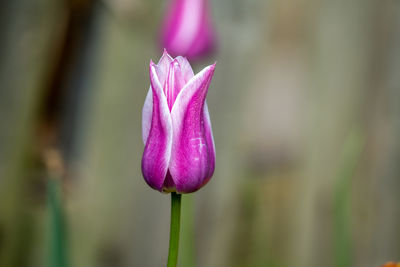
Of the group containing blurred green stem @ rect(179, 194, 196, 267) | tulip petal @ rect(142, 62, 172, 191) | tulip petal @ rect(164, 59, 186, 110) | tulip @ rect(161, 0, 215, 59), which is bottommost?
blurred green stem @ rect(179, 194, 196, 267)

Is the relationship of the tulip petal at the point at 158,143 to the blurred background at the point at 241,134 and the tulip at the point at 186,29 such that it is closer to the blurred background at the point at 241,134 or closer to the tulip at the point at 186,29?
the tulip at the point at 186,29

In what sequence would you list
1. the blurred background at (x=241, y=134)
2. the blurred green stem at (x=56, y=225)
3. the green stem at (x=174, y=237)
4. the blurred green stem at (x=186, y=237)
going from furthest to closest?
1. the blurred background at (x=241, y=134)
2. the blurred green stem at (x=186, y=237)
3. the blurred green stem at (x=56, y=225)
4. the green stem at (x=174, y=237)

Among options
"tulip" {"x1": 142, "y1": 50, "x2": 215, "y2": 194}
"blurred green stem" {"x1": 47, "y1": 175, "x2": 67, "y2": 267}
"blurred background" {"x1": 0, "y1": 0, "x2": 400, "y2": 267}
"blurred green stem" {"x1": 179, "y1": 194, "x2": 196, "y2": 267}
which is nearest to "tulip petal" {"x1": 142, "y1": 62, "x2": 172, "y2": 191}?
"tulip" {"x1": 142, "y1": 50, "x2": 215, "y2": 194}

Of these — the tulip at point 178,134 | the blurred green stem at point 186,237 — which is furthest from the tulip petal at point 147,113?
the blurred green stem at point 186,237

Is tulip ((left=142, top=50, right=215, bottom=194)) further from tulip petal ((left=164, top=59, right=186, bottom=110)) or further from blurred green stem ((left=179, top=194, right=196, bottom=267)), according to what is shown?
blurred green stem ((left=179, top=194, right=196, bottom=267))

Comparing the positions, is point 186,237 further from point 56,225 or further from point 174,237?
point 174,237

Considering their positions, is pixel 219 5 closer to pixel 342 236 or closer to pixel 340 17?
pixel 340 17

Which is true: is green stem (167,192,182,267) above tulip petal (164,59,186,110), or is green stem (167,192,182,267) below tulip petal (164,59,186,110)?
below

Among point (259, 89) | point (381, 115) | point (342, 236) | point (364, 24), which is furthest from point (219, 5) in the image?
point (342, 236)
